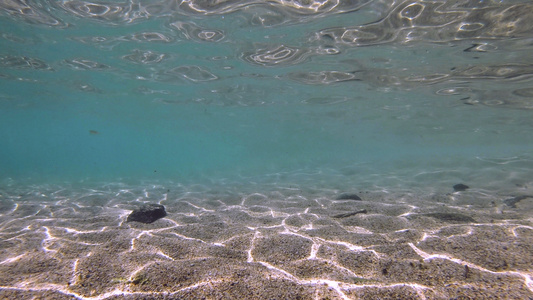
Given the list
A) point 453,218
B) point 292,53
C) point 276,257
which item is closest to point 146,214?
point 276,257

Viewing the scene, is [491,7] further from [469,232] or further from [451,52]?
[469,232]

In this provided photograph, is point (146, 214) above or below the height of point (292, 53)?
below

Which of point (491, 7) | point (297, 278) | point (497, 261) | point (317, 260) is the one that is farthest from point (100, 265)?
point (491, 7)

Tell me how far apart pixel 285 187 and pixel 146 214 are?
741cm

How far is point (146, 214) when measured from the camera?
6.12m

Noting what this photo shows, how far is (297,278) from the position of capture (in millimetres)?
2893

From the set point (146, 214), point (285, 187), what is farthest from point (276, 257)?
point (285, 187)

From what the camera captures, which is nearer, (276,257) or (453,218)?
(276,257)

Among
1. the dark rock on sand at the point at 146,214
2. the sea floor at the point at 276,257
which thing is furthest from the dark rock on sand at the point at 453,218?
the dark rock on sand at the point at 146,214

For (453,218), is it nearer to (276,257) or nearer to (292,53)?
(276,257)

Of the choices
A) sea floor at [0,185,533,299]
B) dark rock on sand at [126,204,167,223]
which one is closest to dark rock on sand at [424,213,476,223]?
sea floor at [0,185,533,299]

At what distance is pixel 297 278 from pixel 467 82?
17.0 meters

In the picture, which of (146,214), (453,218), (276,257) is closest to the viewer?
(276,257)

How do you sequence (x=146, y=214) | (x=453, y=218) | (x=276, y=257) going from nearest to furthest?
(x=276, y=257) → (x=453, y=218) → (x=146, y=214)
